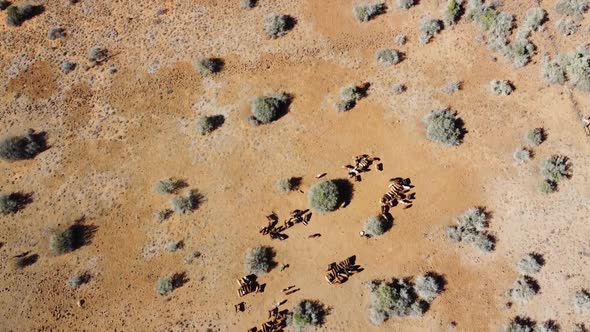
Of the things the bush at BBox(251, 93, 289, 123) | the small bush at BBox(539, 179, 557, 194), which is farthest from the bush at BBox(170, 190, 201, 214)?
the small bush at BBox(539, 179, 557, 194)

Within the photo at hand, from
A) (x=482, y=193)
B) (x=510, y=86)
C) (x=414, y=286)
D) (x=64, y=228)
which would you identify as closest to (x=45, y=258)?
(x=64, y=228)

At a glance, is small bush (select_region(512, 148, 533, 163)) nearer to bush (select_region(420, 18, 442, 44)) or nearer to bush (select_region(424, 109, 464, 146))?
bush (select_region(424, 109, 464, 146))

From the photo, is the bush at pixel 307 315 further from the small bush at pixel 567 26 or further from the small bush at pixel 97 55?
the small bush at pixel 567 26

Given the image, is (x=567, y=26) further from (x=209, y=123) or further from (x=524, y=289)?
(x=209, y=123)

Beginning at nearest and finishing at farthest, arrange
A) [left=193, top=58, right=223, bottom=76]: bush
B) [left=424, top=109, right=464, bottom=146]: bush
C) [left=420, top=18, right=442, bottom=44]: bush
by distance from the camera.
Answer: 1. [left=424, top=109, right=464, bottom=146]: bush
2. [left=420, top=18, right=442, bottom=44]: bush
3. [left=193, top=58, right=223, bottom=76]: bush

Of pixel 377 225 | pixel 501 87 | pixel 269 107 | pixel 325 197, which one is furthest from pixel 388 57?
pixel 377 225

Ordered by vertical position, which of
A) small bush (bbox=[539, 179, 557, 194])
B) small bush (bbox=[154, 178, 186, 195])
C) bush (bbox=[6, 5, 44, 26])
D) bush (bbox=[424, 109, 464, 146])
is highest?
bush (bbox=[6, 5, 44, 26])

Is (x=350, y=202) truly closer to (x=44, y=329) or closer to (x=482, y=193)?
(x=482, y=193)
